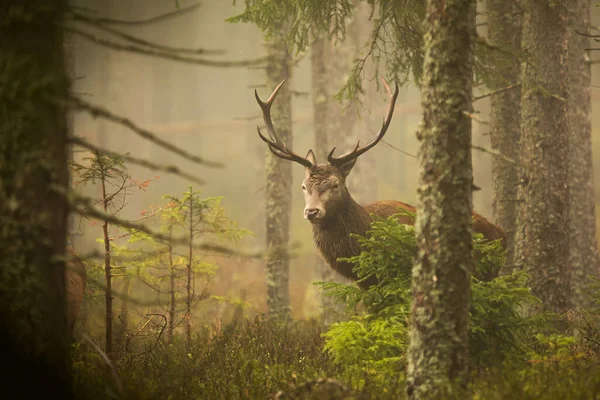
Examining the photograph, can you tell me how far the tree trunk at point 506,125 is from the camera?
922cm

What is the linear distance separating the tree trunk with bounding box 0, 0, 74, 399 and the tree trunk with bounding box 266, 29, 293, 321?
664 cm

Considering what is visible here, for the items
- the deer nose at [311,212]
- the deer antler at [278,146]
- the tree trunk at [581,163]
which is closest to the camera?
the deer nose at [311,212]

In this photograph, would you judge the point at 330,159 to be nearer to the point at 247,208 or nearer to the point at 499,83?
the point at 499,83

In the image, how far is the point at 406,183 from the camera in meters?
38.1

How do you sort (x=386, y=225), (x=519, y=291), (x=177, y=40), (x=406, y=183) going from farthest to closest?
(x=177, y=40)
(x=406, y=183)
(x=386, y=225)
(x=519, y=291)

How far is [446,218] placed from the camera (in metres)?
4.64

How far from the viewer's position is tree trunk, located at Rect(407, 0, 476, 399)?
463cm

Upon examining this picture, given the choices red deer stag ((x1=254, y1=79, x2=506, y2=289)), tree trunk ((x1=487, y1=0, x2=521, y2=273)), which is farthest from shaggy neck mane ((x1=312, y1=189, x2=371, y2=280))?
tree trunk ((x1=487, y1=0, x2=521, y2=273))

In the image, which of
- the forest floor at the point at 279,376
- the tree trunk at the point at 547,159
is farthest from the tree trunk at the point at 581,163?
the forest floor at the point at 279,376

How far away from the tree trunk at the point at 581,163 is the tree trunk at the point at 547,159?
3.15 meters

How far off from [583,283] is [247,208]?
25.5 metres

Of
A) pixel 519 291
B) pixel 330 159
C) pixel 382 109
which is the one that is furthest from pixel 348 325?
pixel 382 109

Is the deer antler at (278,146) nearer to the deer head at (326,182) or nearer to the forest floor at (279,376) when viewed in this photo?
the deer head at (326,182)

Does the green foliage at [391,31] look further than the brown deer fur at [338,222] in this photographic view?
Yes
